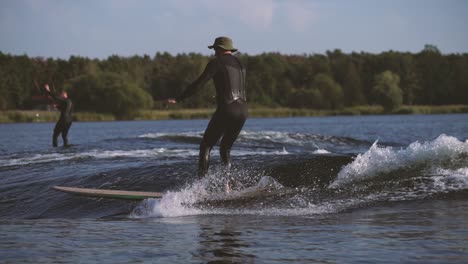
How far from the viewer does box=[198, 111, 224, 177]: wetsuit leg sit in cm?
988

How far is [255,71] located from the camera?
143625mm

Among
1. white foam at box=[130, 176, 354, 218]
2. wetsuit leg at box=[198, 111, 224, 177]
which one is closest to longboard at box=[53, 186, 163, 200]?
white foam at box=[130, 176, 354, 218]

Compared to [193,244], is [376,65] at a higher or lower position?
higher

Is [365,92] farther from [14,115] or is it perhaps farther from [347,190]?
[347,190]

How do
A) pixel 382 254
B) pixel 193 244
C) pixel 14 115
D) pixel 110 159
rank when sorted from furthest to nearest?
1. pixel 14 115
2. pixel 110 159
3. pixel 193 244
4. pixel 382 254

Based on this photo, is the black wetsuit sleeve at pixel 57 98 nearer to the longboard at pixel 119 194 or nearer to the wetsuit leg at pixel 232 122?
the longboard at pixel 119 194

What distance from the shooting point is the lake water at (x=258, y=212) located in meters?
6.06

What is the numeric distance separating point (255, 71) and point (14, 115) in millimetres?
79711

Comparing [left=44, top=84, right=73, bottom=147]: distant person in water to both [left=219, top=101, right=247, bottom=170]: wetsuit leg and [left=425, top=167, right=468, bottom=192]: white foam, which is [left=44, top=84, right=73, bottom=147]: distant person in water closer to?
[left=219, top=101, right=247, bottom=170]: wetsuit leg

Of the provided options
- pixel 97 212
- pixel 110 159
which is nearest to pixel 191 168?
pixel 97 212

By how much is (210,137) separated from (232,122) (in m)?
0.44

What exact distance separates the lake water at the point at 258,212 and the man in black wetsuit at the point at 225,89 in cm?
73

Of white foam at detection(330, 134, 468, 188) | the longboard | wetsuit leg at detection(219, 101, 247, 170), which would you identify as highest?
wetsuit leg at detection(219, 101, 247, 170)

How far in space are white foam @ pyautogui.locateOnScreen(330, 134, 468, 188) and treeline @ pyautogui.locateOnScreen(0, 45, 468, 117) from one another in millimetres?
86476
